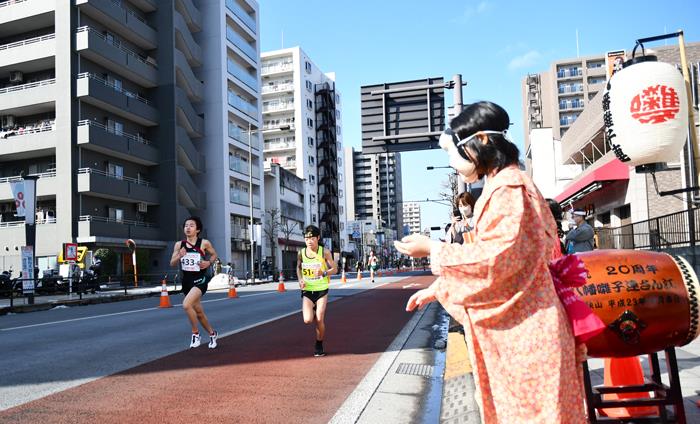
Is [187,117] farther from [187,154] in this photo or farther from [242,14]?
[242,14]

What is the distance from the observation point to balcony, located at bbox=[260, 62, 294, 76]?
7625cm

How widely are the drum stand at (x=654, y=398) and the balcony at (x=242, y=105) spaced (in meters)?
46.3

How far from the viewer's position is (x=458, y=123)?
2436 millimetres

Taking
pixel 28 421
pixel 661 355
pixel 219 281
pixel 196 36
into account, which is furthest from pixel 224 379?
pixel 196 36

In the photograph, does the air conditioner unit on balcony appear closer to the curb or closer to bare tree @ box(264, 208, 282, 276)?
the curb

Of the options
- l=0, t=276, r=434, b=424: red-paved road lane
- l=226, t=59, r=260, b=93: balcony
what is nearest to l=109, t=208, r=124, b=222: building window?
l=226, t=59, r=260, b=93: balcony

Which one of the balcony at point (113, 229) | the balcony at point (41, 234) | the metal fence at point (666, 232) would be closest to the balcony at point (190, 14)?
the balcony at point (113, 229)

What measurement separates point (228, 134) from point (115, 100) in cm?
1332

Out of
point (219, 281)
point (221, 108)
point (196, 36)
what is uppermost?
point (196, 36)

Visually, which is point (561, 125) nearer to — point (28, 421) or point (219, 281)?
point (219, 281)

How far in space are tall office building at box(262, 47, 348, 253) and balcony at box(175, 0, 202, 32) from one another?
25.1 meters

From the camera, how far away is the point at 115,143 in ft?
111

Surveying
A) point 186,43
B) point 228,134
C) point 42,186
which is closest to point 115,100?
point 42,186

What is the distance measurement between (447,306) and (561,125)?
82867mm
